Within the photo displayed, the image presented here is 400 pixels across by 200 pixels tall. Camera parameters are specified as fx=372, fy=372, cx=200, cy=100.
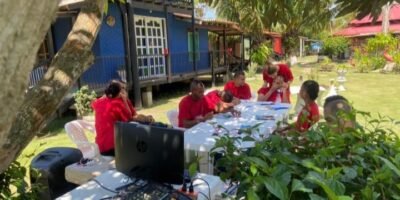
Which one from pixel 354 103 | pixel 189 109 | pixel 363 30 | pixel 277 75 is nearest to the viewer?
pixel 189 109

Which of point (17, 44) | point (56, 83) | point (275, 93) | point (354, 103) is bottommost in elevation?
point (354, 103)

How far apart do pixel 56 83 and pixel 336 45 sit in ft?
138

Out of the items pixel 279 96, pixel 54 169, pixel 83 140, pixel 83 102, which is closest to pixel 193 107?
pixel 83 140

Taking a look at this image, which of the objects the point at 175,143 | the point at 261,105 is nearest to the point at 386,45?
the point at 261,105

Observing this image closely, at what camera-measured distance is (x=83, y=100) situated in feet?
29.1

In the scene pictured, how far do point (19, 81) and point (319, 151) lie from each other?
1255 mm

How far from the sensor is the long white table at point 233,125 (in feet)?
12.2

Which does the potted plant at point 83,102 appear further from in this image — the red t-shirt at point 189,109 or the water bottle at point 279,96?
the water bottle at point 279,96

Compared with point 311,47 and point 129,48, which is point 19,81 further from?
point 311,47

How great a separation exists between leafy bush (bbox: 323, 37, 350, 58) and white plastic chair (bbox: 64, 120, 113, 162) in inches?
1539

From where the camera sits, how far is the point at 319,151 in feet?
5.35

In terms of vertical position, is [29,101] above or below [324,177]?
above

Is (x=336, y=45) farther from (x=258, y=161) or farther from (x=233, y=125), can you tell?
(x=258, y=161)

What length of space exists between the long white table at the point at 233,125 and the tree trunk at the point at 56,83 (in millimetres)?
1363
